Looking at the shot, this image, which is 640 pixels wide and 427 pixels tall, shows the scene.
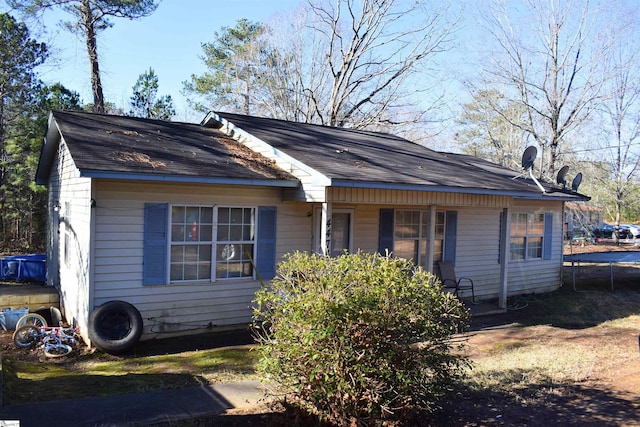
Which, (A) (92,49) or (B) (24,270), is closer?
(B) (24,270)

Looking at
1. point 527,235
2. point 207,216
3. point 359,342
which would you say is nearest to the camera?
point 359,342

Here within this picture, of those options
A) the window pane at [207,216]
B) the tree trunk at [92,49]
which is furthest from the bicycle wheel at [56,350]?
the tree trunk at [92,49]

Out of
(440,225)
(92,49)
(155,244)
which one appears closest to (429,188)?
(440,225)

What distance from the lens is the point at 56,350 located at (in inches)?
297

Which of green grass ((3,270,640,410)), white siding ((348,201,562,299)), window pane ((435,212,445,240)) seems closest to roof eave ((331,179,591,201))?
white siding ((348,201,562,299))

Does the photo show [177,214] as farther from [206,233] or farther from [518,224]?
[518,224]

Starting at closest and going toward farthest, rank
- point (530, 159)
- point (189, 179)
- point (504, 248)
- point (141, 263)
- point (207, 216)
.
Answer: point (189, 179) → point (141, 263) → point (207, 216) → point (504, 248) → point (530, 159)

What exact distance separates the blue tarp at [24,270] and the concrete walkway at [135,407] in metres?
9.74

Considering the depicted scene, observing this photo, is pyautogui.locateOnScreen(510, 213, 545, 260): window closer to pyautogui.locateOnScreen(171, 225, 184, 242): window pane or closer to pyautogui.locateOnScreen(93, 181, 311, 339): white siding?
pyautogui.locateOnScreen(93, 181, 311, 339): white siding

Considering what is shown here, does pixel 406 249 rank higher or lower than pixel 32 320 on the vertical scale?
higher

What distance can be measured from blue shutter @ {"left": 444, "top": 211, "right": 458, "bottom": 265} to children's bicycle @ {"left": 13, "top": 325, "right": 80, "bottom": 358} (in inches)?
315

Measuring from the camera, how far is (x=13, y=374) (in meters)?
5.82

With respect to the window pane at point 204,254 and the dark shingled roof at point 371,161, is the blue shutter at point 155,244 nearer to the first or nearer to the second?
the window pane at point 204,254

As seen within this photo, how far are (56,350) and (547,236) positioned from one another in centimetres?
1259
